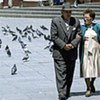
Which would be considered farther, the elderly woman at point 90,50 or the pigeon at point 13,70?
the pigeon at point 13,70

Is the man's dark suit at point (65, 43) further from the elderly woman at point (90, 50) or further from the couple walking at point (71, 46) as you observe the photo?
the elderly woman at point (90, 50)

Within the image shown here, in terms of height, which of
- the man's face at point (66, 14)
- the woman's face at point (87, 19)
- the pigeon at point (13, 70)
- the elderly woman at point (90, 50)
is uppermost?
the man's face at point (66, 14)

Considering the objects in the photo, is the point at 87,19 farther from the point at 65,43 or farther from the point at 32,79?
the point at 32,79

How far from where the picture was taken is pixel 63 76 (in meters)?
8.36

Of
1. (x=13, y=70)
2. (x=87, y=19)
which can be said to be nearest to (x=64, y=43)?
(x=87, y=19)

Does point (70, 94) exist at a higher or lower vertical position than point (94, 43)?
lower

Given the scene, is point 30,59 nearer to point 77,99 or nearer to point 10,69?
point 10,69

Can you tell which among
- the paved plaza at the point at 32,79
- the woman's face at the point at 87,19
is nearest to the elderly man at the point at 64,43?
the woman's face at the point at 87,19

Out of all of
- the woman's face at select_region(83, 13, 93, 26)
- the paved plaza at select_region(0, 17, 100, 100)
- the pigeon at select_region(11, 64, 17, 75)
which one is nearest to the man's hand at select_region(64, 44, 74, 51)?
the woman's face at select_region(83, 13, 93, 26)

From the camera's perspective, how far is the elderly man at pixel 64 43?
832cm

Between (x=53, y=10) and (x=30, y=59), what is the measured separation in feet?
53.7

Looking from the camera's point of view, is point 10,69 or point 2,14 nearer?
point 10,69

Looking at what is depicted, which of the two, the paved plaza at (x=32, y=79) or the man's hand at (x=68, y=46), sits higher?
the man's hand at (x=68, y=46)

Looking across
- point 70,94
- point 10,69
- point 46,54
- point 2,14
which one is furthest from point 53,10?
point 70,94
